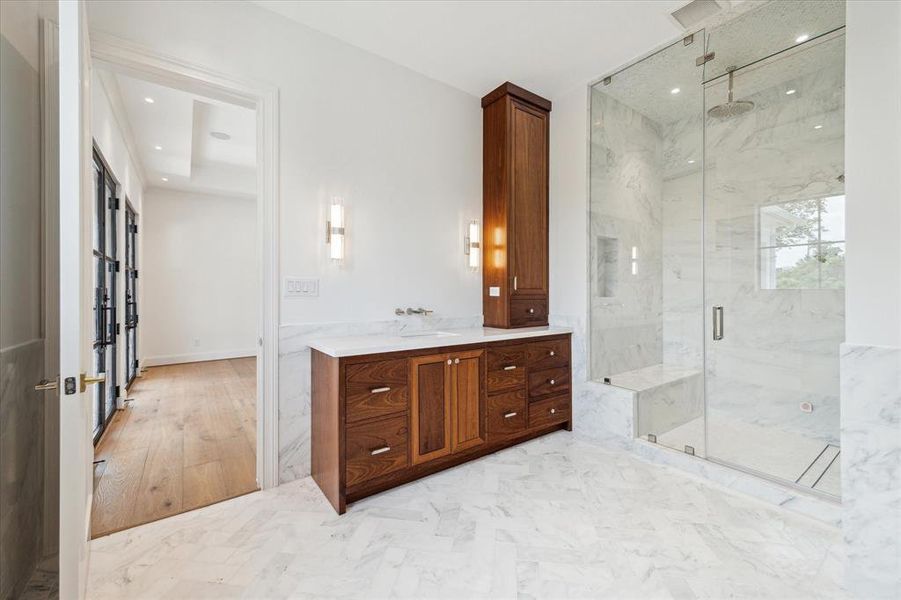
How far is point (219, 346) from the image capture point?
6801 millimetres

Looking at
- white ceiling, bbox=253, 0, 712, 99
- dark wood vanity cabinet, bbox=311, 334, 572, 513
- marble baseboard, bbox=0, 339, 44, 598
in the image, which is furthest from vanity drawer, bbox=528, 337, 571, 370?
marble baseboard, bbox=0, 339, 44, 598

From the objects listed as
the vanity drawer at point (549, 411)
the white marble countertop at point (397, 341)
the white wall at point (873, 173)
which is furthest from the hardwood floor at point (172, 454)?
the white wall at point (873, 173)

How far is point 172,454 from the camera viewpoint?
2.80 m

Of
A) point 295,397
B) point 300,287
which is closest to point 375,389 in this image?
point 295,397

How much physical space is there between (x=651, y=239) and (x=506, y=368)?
202 cm

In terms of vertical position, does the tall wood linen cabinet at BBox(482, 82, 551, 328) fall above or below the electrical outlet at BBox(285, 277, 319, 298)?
above

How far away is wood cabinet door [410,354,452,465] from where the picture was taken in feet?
7.57

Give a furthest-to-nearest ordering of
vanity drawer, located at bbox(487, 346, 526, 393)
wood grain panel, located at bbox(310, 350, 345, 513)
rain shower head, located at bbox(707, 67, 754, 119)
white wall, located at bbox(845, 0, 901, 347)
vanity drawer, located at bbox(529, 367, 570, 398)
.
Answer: vanity drawer, located at bbox(529, 367, 570, 398) < rain shower head, located at bbox(707, 67, 754, 119) < vanity drawer, located at bbox(487, 346, 526, 393) < wood grain panel, located at bbox(310, 350, 345, 513) < white wall, located at bbox(845, 0, 901, 347)

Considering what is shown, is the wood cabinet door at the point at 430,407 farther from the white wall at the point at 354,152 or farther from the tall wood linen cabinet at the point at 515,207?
the tall wood linen cabinet at the point at 515,207

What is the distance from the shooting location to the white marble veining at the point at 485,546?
155 centimetres

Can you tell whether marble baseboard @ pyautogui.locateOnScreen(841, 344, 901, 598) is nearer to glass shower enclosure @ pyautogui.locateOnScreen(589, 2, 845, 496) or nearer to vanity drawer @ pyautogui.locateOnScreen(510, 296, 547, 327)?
glass shower enclosure @ pyautogui.locateOnScreen(589, 2, 845, 496)

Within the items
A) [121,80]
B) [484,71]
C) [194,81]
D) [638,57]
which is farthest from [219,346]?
[638,57]

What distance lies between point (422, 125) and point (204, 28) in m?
1.45

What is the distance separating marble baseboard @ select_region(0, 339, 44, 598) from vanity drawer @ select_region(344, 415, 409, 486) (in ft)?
4.05
